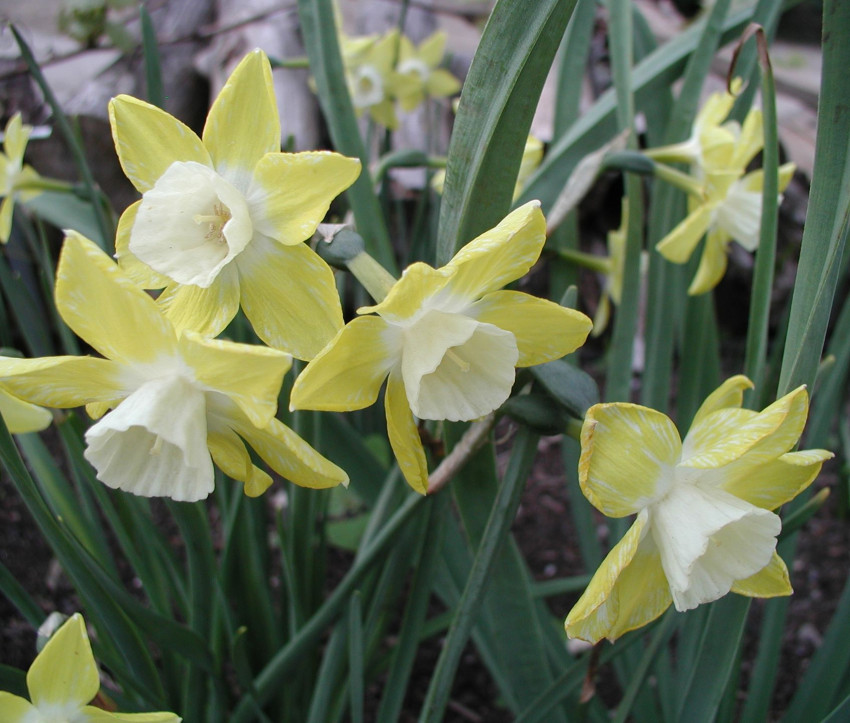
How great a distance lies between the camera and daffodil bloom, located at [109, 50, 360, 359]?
1.79 feet

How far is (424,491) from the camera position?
57cm

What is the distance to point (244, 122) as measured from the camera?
59 cm

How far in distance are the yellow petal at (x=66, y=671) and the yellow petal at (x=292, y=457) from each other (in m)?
0.21

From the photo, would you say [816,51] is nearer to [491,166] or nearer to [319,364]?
[491,166]

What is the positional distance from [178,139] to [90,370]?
0.66ft

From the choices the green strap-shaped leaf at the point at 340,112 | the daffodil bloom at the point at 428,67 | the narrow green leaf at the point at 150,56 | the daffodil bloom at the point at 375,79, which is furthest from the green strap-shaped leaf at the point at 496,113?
the daffodil bloom at the point at 428,67

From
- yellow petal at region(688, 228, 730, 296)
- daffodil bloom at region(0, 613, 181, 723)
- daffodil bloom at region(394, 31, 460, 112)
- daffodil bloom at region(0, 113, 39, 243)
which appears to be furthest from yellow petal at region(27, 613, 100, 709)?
daffodil bloom at region(394, 31, 460, 112)

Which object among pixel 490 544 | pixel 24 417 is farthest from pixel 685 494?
pixel 24 417

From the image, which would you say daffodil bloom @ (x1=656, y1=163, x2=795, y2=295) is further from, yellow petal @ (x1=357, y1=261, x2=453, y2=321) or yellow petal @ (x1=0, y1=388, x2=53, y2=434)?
yellow petal @ (x1=0, y1=388, x2=53, y2=434)

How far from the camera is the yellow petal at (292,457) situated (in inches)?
19.7

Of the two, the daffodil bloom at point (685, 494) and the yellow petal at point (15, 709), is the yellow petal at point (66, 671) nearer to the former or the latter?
the yellow petal at point (15, 709)

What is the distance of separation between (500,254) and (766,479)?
303 millimetres

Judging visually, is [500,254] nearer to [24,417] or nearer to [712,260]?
[24,417]

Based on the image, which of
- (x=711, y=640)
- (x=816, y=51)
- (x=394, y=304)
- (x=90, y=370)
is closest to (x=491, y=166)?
(x=394, y=304)
